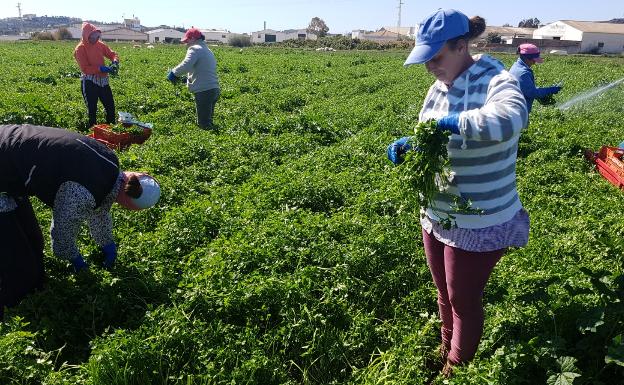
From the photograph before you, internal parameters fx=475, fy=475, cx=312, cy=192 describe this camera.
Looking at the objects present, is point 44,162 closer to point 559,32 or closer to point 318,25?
point 559,32

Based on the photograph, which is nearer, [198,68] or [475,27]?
[475,27]

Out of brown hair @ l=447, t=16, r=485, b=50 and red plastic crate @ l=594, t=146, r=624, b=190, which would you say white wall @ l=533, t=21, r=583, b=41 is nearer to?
red plastic crate @ l=594, t=146, r=624, b=190

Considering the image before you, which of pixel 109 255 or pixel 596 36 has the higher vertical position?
pixel 596 36

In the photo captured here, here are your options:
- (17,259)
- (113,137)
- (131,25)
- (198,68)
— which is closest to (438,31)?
(17,259)

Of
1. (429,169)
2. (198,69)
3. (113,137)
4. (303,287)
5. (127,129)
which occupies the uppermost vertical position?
(198,69)

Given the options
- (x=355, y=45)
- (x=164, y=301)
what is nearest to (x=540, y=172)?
(x=164, y=301)

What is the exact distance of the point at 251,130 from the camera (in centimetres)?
996

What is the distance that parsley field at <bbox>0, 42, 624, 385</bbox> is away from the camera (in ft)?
10.1

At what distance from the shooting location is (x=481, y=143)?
2.45 m

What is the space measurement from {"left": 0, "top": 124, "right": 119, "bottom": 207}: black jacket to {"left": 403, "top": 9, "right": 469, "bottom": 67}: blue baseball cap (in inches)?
101

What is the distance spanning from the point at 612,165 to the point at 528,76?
1856 mm

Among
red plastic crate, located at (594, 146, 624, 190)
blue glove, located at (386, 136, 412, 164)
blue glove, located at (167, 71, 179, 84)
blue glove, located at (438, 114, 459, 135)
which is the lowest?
red plastic crate, located at (594, 146, 624, 190)

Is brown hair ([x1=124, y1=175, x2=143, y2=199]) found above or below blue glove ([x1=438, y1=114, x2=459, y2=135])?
below

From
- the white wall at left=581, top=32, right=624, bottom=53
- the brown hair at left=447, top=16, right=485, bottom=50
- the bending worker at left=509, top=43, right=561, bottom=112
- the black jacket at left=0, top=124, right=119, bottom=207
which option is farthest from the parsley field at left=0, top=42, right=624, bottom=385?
the white wall at left=581, top=32, right=624, bottom=53
